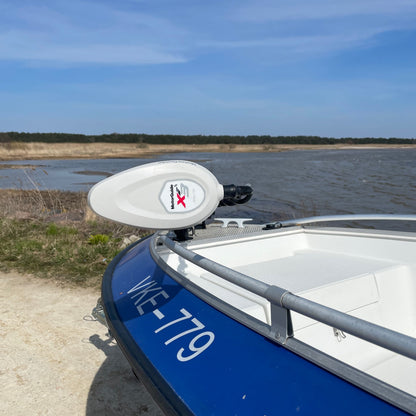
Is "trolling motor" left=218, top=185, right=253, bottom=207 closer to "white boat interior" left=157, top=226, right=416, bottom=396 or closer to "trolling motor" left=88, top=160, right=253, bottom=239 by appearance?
"trolling motor" left=88, top=160, right=253, bottom=239

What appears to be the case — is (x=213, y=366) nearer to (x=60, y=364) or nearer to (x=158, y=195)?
(x=158, y=195)

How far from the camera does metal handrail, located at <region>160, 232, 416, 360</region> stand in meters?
1.02

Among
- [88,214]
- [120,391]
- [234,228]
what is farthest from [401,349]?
[88,214]

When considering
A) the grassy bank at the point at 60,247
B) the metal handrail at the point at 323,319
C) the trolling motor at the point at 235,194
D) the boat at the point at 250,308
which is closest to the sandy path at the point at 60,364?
the grassy bank at the point at 60,247

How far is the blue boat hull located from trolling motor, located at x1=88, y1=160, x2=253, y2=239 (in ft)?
1.25

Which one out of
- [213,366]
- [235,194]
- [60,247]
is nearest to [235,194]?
[235,194]

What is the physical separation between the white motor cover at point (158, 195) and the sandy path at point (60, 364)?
1614mm

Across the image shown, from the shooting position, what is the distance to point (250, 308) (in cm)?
200

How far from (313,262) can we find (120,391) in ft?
5.46

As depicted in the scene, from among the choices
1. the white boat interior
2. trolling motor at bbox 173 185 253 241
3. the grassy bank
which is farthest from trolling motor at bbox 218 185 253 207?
the grassy bank

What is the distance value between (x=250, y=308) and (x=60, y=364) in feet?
6.61

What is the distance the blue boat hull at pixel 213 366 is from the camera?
119cm

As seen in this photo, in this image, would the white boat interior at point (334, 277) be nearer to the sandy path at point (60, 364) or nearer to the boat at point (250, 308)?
the boat at point (250, 308)

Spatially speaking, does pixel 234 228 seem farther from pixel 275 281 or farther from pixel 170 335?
pixel 170 335
